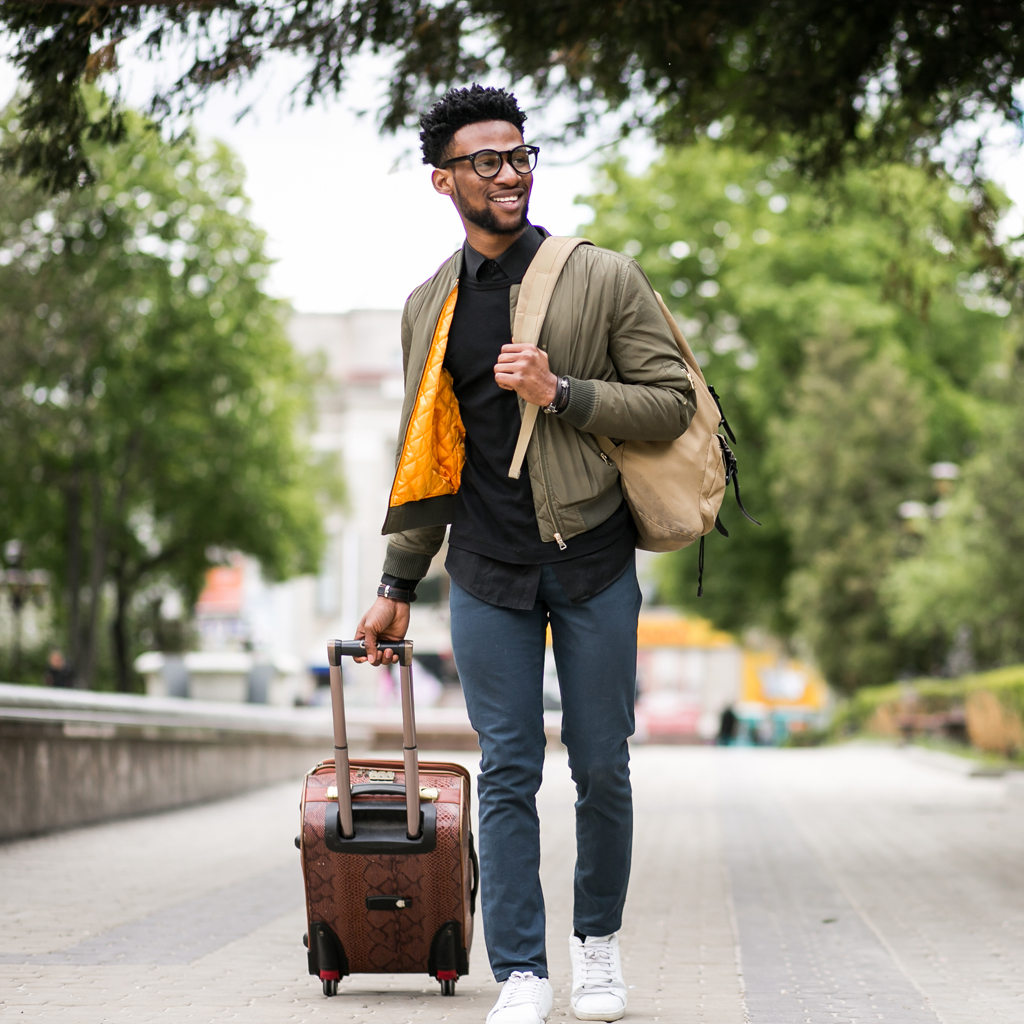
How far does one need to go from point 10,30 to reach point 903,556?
3179 centimetres

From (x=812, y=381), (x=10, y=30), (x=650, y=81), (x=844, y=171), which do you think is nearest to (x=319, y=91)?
(x=10, y=30)

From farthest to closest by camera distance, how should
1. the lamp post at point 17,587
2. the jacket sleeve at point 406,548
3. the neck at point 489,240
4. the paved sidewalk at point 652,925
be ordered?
the lamp post at point 17,587 → the paved sidewalk at point 652,925 → the jacket sleeve at point 406,548 → the neck at point 489,240

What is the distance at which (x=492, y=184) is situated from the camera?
3852 mm

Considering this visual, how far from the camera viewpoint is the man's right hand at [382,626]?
398 centimetres

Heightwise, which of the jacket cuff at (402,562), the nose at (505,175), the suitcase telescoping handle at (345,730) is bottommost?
the suitcase telescoping handle at (345,730)

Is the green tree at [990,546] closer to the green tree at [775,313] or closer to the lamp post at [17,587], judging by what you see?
the green tree at [775,313]

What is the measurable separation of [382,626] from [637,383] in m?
0.90

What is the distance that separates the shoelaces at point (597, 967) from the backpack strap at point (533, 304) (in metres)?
1.25

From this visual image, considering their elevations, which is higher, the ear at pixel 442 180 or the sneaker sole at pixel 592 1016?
the ear at pixel 442 180

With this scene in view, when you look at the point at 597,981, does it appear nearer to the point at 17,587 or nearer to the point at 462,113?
the point at 462,113

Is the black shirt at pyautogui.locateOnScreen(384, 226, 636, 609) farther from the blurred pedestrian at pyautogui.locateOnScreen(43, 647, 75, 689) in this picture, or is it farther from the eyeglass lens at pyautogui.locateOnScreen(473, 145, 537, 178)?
the blurred pedestrian at pyautogui.locateOnScreen(43, 647, 75, 689)

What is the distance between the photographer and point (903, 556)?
35938mm

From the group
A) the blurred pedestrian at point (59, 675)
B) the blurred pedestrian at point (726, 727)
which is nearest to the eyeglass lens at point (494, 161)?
the blurred pedestrian at point (59, 675)

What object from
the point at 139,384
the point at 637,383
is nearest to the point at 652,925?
the point at 637,383
